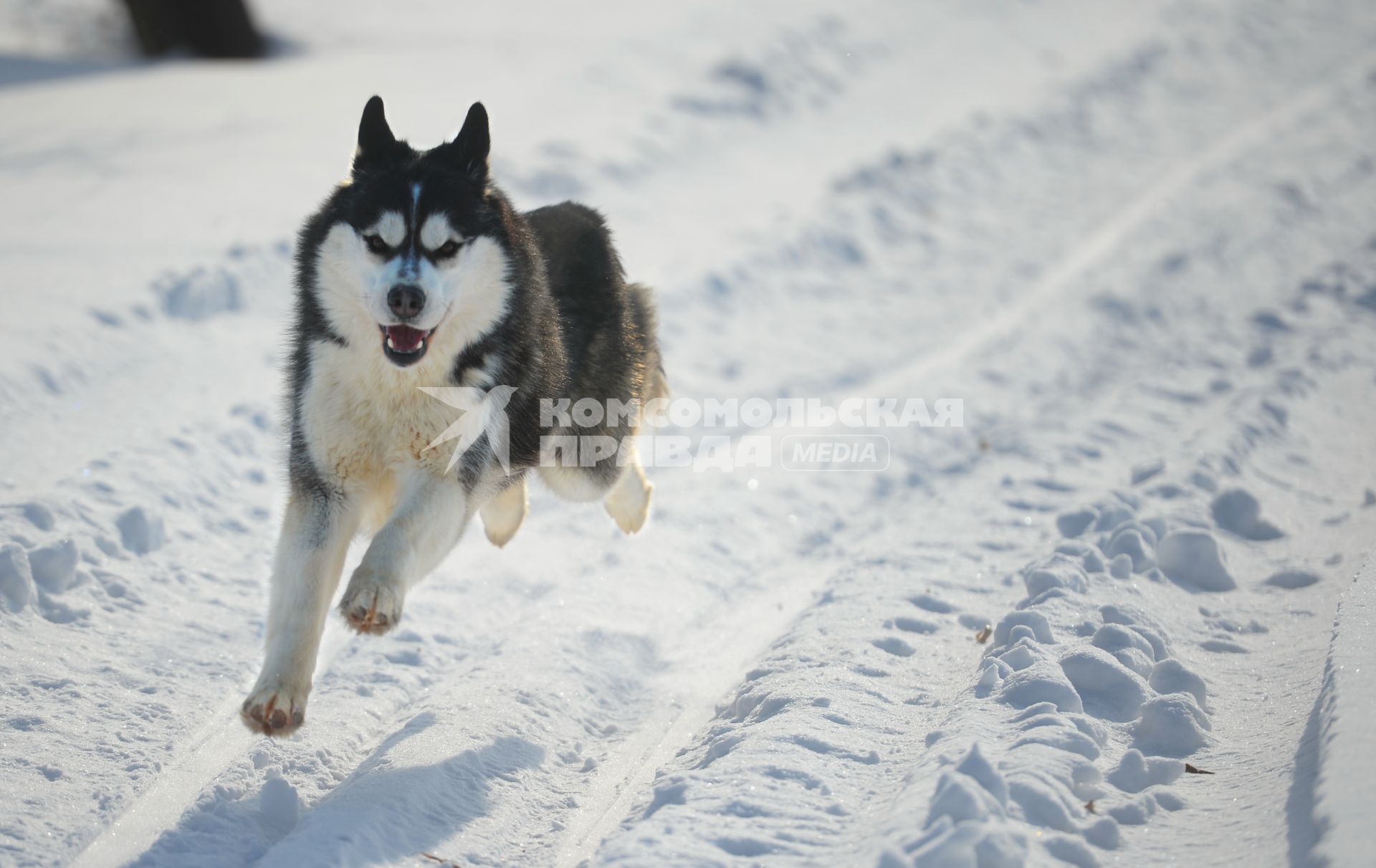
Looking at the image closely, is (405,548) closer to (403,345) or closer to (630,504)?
(403,345)

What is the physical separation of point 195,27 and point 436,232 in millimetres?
9386

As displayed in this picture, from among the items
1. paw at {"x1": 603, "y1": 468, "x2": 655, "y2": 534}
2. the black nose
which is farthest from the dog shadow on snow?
paw at {"x1": 603, "y1": 468, "x2": 655, "y2": 534}

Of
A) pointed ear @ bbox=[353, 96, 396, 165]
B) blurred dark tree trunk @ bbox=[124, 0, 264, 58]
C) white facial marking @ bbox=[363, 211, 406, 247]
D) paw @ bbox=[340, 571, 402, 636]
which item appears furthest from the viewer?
blurred dark tree trunk @ bbox=[124, 0, 264, 58]

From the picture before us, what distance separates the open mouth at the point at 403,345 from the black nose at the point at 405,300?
10cm

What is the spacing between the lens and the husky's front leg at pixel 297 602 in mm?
3393

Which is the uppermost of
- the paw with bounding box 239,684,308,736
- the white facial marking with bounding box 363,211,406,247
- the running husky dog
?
the white facial marking with bounding box 363,211,406,247

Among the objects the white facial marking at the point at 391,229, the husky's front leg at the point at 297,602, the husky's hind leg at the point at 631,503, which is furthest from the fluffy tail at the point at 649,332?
the husky's front leg at the point at 297,602

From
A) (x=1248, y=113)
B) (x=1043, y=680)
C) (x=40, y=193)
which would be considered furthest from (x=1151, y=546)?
(x=1248, y=113)

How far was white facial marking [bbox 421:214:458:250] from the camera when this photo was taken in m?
3.76

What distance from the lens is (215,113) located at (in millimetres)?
9719

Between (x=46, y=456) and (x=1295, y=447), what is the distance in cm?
586

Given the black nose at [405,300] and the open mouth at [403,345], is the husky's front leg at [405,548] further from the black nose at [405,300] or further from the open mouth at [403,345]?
the black nose at [405,300]

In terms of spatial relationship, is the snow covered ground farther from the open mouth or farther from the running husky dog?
the open mouth

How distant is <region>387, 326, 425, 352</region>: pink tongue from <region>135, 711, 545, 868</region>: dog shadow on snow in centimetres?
124
